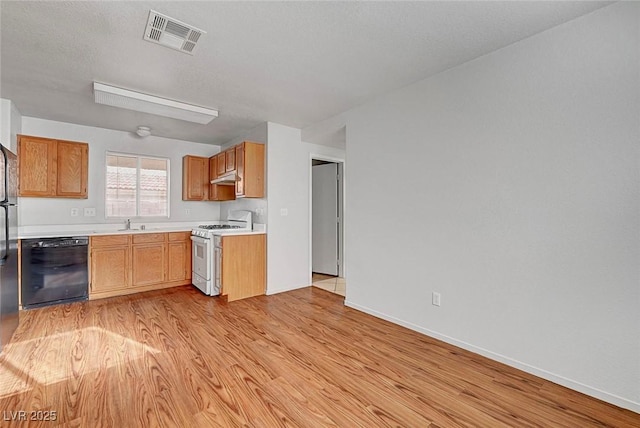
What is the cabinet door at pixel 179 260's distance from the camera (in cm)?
459

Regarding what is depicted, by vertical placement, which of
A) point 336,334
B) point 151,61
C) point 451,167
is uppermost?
point 151,61

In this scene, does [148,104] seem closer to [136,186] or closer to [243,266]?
[136,186]

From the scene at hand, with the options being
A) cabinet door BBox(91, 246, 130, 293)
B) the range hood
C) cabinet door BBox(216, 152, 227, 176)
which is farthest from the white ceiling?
cabinet door BBox(91, 246, 130, 293)

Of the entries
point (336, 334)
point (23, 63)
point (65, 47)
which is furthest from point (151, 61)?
point (336, 334)

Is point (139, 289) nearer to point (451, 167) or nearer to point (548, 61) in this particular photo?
point (451, 167)

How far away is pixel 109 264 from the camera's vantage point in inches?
160

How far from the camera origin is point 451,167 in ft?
8.77

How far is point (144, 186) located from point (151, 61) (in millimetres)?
2962

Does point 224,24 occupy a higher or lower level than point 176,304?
higher

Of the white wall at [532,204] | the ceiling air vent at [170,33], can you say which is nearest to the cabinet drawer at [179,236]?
the ceiling air vent at [170,33]

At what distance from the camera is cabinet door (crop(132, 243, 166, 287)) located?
168 inches

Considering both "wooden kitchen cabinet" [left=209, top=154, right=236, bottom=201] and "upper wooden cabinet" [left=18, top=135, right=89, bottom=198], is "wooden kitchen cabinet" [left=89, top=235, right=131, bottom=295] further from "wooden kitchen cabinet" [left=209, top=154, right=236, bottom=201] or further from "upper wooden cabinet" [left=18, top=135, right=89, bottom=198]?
"wooden kitchen cabinet" [left=209, top=154, right=236, bottom=201]

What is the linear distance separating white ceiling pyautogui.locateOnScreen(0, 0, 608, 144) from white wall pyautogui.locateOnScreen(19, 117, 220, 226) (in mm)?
691

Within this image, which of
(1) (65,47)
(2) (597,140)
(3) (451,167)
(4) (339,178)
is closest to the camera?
(2) (597,140)
